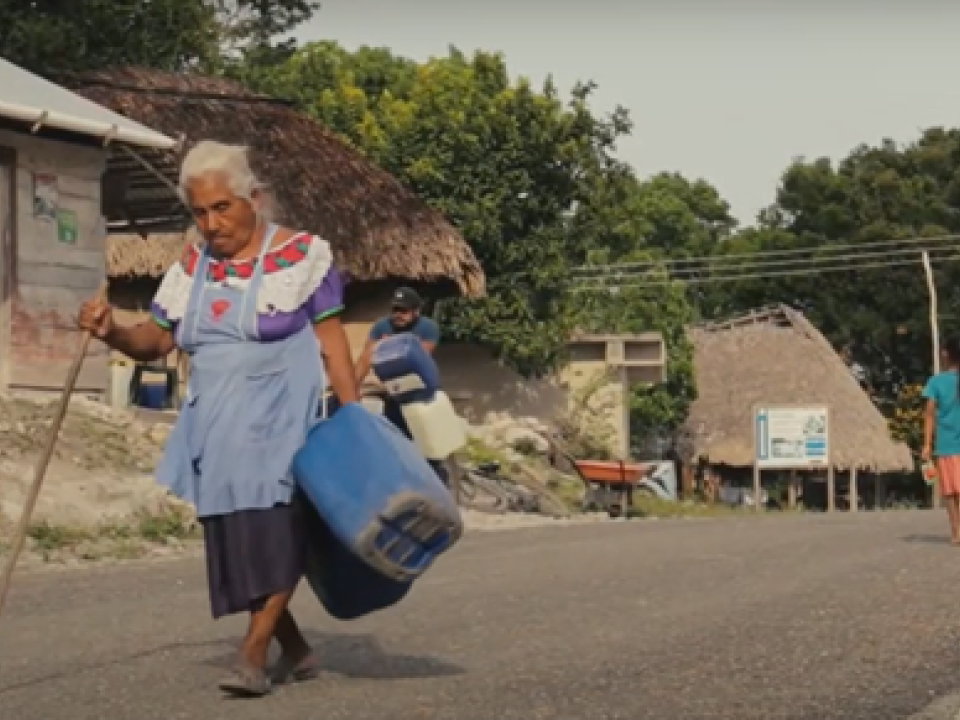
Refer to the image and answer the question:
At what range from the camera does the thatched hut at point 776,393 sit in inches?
1843

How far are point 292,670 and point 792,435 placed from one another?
3397cm

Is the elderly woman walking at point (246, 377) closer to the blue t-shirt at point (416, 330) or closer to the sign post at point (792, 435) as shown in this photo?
the blue t-shirt at point (416, 330)

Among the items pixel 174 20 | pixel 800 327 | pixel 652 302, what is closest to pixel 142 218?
Answer: pixel 174 20

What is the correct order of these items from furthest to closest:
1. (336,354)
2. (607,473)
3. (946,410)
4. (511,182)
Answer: (511,182) < (607,473) < (946,410) < (336,354)

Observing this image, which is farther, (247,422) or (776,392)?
(776,392)

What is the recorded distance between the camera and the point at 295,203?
25.4 metres

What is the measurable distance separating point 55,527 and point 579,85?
2072 cm

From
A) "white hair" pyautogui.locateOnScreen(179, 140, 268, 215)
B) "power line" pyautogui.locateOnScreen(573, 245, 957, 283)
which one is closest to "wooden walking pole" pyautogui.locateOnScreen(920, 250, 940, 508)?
"power line" pyautogui.locateOnScreen(573, 245, 957, 283)

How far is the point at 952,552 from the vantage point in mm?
12438

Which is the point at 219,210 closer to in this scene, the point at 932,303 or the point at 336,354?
the point at 336,354

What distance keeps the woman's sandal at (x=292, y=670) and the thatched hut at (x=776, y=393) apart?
39.2m

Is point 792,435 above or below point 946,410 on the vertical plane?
below

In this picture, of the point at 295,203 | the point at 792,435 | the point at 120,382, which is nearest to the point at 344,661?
the point at 120,382

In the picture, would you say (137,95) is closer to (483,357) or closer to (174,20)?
(174,20)
